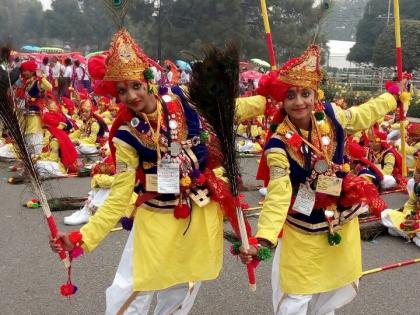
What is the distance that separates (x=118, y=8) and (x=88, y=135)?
852cm

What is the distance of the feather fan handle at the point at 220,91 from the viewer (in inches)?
88.3

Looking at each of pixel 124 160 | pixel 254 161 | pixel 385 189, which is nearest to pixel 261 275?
pixel 124 160

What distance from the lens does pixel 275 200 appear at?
2586 millimetres

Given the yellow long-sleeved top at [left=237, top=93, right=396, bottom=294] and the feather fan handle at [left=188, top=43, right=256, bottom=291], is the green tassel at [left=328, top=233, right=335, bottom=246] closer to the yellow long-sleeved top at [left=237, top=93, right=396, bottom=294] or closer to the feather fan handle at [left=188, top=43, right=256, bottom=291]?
the yellow long-sleeved top at [left=237, top=93, right=396, bottom=294]

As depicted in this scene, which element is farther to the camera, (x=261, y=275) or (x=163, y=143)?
(x=261, y=275)

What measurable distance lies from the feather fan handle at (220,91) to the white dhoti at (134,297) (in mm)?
661

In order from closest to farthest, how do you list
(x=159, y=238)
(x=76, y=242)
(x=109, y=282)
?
(x=76, y=242) → (x=159, y=238) → (x=109, y=282)

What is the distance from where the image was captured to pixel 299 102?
2.68m

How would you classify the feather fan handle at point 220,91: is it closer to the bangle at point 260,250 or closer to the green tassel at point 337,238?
the bangle at point 260,250

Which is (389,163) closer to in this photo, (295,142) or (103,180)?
(103,180)

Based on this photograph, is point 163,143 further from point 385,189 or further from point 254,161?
point 254,161

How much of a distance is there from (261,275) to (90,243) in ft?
7.31

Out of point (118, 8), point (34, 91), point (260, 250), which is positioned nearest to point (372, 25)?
point (34, 91)

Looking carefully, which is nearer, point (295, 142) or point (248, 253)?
point (248, 253)
